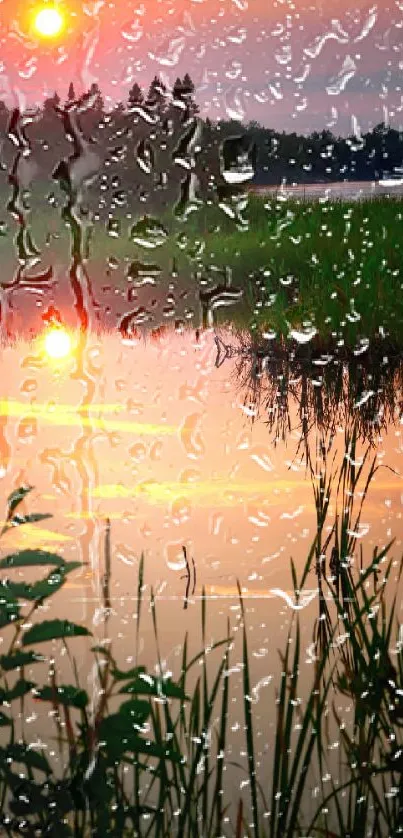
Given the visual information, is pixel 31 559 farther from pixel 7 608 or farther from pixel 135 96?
pixel 135 96

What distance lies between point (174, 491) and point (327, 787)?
1.25 metres

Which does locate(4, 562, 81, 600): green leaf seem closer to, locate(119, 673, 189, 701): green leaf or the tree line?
locate(119, 673, 189, 701): green leaf

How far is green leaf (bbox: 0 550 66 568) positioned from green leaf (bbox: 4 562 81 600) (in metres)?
0.01

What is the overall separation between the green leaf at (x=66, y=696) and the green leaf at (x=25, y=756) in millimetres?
58

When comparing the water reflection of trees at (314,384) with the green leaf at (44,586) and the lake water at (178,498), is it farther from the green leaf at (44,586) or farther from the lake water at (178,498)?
the green leaf at (44,586)

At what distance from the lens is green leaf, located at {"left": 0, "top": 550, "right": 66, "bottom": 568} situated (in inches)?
56.4

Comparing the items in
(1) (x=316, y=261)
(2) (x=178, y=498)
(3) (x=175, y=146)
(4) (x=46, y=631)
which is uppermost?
(3) (x=175, y=146)

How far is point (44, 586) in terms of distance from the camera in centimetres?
146

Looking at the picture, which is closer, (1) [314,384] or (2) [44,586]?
(2) [44,586]

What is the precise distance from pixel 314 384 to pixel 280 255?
9.20ft

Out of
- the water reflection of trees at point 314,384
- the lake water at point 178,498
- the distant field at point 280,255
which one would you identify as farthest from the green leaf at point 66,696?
the distant field at point 280,255

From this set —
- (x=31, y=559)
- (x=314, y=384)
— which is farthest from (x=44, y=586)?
(x=314, y=384)

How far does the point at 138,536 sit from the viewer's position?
2619 mm

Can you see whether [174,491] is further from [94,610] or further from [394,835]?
[394,835]
